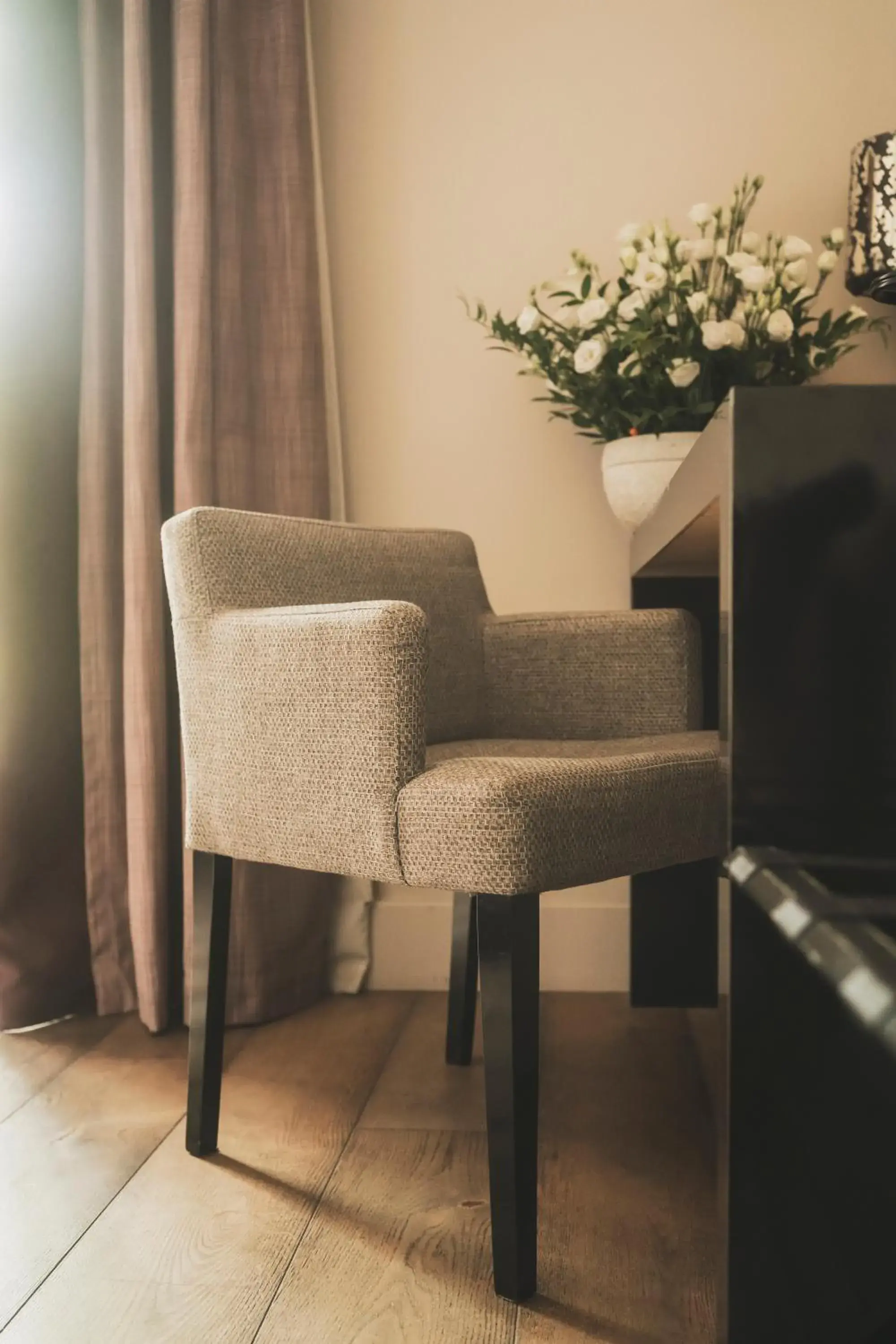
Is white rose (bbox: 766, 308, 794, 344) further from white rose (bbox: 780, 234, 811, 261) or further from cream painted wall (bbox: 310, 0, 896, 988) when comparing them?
cream painted wall (bbox: 310, 0, 896, 988)

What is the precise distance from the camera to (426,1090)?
1.58 metres

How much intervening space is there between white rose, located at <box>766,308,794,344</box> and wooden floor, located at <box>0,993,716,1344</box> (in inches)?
43.8

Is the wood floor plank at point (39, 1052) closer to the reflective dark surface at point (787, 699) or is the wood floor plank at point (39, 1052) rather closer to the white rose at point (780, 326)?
the reflective dark surface at point (787, 699)

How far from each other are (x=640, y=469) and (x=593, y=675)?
37 centimetres

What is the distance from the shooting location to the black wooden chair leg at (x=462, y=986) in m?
1.67

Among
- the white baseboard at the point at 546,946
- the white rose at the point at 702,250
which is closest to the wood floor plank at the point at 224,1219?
the white baseboard at the point at 546,946

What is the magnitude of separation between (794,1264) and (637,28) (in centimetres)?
212

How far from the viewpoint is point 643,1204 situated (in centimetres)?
124

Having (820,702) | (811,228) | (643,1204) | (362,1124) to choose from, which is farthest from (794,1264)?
(811,228)

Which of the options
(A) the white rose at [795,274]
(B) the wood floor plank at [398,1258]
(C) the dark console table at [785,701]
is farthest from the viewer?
(A) the white rose at [795,274]

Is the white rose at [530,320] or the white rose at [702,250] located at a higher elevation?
the white rose at [702,250]

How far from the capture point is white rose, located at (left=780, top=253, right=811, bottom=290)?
1709 mm

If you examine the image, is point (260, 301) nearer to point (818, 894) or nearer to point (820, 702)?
point (820, 702)

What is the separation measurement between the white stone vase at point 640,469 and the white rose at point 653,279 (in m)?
0.22
